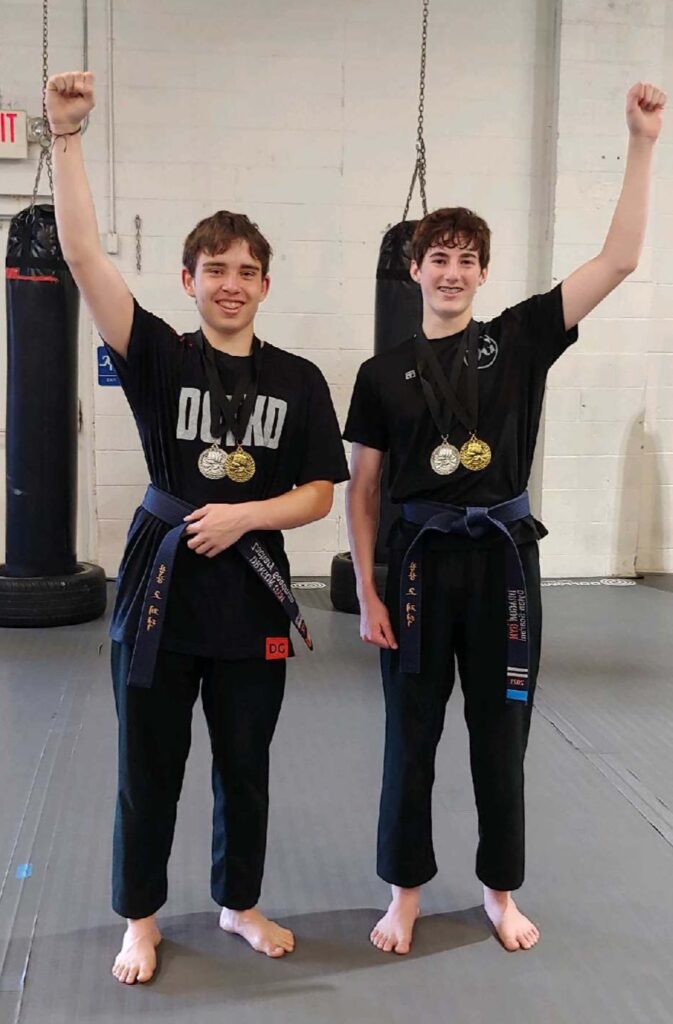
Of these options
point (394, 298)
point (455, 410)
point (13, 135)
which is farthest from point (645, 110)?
point (13, 135)

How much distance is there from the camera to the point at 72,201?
4.69 ft

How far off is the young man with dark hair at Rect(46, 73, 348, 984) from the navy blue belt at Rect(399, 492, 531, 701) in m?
0.21

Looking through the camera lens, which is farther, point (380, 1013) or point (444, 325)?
point (444, 325)

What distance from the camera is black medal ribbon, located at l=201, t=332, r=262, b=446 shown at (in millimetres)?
1570

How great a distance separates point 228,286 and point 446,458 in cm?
50

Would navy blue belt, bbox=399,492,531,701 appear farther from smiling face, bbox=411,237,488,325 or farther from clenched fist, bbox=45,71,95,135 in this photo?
clenched fist, bbox=45,71,95,135

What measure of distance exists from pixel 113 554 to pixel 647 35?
414 cm

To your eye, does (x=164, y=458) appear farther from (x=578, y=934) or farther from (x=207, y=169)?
(x=207, y=169)

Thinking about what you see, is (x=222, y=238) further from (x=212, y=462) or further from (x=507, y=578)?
(x=507, y=578)

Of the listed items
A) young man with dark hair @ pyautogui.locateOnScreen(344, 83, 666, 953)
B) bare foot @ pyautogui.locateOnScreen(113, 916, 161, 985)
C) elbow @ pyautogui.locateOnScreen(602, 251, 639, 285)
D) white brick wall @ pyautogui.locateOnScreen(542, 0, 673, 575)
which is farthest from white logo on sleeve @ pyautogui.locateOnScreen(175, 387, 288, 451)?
white brick wall @ pyautogui.locateOnScreen(542, 0, 673, 575)

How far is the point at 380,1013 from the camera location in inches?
60.4

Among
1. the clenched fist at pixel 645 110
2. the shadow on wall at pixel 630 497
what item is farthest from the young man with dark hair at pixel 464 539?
the shadow on wall at pixel 630 497

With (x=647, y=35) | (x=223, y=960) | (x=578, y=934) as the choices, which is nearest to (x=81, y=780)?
(x=223, y=960)

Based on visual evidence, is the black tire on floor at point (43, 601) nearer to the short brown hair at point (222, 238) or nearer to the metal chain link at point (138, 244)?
the metal chain link at point (138, 244)
